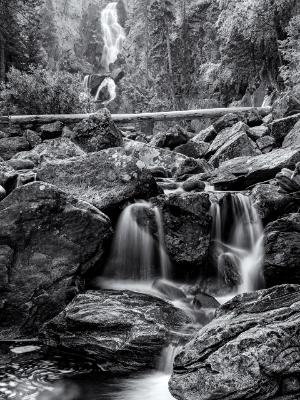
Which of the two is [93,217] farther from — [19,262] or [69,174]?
[69,174]

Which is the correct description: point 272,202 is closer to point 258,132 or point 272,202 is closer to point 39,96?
point 258,132

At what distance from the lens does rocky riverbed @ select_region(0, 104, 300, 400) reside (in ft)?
13.1

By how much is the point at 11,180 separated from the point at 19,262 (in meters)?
2.72

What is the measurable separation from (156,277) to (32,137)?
375 inches

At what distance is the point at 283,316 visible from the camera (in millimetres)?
4281

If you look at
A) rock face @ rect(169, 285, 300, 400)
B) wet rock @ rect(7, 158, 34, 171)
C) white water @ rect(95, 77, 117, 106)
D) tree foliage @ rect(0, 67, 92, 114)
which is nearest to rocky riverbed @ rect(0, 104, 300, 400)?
rock face @ rect(169, 285, 300, 400)

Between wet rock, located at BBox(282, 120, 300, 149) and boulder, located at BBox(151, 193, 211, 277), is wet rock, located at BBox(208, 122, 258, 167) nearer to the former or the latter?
wet rock, located at BBox(282, 120, 300, 149)

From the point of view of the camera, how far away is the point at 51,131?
612 inches

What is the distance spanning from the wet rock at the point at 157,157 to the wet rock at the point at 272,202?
4.23 meters

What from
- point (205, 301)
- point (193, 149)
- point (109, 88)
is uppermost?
point (109, 88)

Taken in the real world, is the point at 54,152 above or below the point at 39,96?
below

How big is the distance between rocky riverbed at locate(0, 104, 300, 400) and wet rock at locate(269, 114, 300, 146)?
3200 millimetres

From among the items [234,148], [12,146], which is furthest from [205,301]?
[12,146]

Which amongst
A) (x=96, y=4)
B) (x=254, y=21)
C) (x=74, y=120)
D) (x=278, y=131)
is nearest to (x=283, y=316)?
(x=278, y=131)
